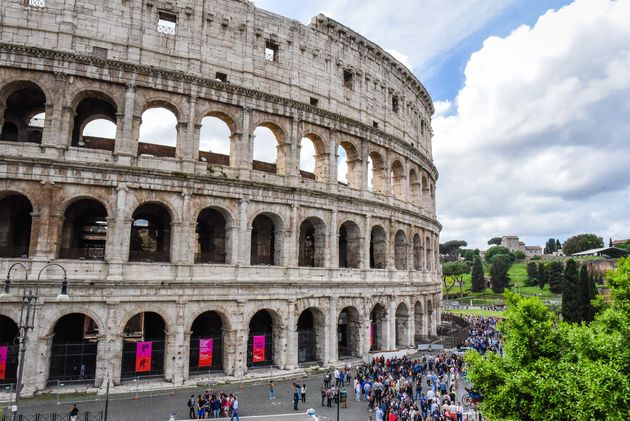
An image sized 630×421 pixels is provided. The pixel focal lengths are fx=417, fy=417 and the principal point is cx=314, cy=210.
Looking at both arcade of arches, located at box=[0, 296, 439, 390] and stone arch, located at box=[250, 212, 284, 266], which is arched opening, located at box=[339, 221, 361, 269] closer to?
arcade of arches, located at box=[0, 296, 439, 390]

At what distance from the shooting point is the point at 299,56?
25672 mm

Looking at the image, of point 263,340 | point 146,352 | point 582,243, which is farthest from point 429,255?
point 582,243

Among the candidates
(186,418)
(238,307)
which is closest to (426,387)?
(238,307)

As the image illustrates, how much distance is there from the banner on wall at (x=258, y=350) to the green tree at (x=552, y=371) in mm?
14024

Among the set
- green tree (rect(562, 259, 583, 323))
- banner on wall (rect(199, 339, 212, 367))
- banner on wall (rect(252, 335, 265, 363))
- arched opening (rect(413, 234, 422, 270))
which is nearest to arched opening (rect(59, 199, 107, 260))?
banner on wall (rect(199, 339, 212, 367))

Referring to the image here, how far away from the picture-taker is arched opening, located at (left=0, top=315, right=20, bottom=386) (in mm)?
17750

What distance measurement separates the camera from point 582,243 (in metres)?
122

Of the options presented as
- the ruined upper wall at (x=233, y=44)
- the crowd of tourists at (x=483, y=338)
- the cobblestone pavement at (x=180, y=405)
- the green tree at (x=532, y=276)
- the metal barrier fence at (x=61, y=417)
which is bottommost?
the cobblestone pavement at (x=180, y=405)

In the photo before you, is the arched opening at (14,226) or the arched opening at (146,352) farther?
the arched opening at (14,226)

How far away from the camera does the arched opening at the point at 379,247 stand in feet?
94.4

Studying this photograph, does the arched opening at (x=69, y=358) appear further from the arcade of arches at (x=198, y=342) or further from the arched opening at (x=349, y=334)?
the arched opening at (x=349, y=334)

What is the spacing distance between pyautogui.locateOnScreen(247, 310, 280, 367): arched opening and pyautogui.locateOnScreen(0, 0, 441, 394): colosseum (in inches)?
3.4

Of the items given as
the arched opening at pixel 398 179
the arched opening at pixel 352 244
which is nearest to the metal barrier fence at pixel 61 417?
the arched opening at pixel 352 244

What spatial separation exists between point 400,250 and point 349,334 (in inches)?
305
